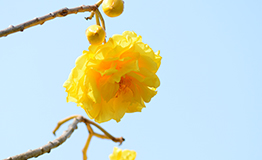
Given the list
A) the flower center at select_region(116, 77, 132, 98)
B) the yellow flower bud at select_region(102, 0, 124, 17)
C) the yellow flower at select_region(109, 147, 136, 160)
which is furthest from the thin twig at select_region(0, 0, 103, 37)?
the yellow flower at select_region(109, 147, 136, 160)

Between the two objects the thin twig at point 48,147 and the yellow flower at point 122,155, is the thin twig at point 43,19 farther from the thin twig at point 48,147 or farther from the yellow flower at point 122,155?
the yellow flower at point 122,155

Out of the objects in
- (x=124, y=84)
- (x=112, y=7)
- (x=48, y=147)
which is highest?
(x=112, y=7)

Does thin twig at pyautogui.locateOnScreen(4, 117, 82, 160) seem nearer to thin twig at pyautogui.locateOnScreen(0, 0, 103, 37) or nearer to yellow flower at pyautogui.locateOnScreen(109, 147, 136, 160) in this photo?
thin twig at pyautogui.locateOnScreen(0, 0, 103, 37)

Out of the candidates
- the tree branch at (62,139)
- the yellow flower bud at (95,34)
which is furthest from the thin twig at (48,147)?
the yellow flower bud at (95,34)

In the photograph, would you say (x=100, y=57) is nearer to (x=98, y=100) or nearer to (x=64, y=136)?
(x=98, y=100)

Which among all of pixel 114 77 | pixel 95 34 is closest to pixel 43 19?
pixel 95 34

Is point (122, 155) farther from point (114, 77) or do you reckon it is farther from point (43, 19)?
point (43, 19)

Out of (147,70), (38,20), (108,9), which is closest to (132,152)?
(147,70)
